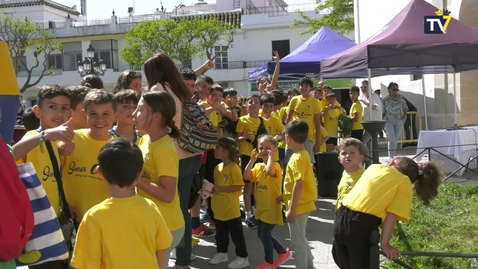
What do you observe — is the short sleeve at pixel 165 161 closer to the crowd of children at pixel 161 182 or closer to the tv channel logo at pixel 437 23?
the crowd of children at pixel 161 182

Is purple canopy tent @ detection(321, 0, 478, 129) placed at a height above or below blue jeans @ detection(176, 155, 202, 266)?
above

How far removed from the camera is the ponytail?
4309mm

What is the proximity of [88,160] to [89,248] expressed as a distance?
2.87ft

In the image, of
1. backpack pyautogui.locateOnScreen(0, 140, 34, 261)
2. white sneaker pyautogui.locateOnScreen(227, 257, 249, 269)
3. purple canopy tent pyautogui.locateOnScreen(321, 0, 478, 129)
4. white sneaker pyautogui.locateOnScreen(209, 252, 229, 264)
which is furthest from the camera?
purple canopy tent pyautogui.locateOnScreen(321, 0, 478, 129)

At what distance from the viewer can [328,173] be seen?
9.25m

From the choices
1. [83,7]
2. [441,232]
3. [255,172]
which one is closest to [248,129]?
[255,172]

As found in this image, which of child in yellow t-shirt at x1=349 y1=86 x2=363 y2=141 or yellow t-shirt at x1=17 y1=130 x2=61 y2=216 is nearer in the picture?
yellow t-shirt at x1=17 y1=130 x2=61 y2=216

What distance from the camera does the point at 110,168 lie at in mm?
2971

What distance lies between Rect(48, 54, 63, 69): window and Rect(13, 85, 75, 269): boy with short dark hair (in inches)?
1834

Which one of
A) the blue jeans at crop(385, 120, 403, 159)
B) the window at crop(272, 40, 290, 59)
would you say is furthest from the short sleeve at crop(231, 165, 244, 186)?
the window at crop(272, 40, 290, 59)

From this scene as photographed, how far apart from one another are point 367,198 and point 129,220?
6.03 ft

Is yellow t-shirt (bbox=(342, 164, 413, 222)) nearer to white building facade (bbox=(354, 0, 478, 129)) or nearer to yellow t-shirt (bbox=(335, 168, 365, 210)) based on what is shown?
yellow t-shirt (bbox=(335, 168, 365, 210))

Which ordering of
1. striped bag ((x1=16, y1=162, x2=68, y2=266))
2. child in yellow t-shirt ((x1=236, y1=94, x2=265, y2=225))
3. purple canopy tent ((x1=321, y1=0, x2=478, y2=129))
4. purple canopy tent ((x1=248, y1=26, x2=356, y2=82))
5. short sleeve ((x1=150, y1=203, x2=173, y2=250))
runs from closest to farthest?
striped bag ((x1=16, y1=162, x2=68, y2=266)) → short sleeve ((x1=150, y1=203, x2=173, y2=250)) → child in yellow t-shirt ((x1=236, y1=94, x2=265, y2=225)) → purple canopy tent ((x1=321, y1=0, x2=478, y2=129)) → purple canopy tent ((x1=248, y1=26, x2=356, y2=82))

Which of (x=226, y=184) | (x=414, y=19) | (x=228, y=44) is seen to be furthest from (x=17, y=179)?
Result: (x=228, y=44)
